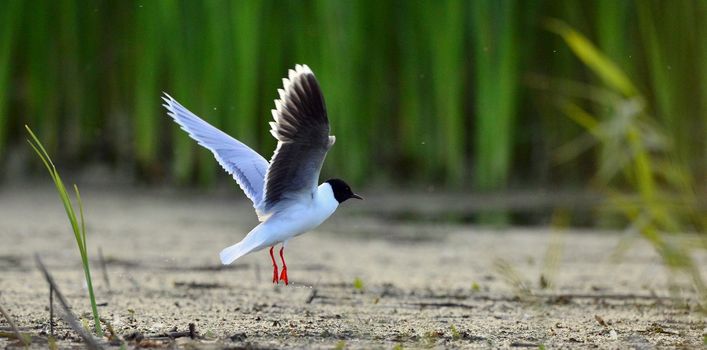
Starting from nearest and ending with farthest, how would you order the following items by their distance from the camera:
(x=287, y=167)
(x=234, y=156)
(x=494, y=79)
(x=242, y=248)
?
(x=287, y=167) → (x=242, y=248) → (x=234, y=156) → (x=494, y=79)

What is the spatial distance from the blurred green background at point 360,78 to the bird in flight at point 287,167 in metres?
3.08

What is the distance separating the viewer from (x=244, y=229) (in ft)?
23.3

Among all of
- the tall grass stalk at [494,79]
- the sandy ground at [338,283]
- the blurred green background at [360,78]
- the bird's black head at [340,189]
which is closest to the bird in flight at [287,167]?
the bird's black head at [340,189]

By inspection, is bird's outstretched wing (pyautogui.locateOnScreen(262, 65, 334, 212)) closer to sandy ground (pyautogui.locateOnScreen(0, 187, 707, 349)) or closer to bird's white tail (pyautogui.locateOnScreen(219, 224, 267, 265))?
bird's white tail (pyautogui.locateOnScreen(219, 224, 267, 265))

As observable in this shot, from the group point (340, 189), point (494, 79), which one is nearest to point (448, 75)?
point (494, 79)

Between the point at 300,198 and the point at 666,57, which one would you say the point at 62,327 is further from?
the point at 666,57

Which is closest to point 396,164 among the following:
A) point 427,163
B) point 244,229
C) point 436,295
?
point 427,163

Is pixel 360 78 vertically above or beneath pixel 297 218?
above

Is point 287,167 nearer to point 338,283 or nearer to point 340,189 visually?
point 340,189

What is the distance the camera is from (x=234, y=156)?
4.46 meters

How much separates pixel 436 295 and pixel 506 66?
3335 millimetres

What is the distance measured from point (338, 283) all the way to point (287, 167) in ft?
4.33

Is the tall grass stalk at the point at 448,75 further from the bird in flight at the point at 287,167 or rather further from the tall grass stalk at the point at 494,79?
the bird in flight at the point at 287,167

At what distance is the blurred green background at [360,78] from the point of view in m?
7.61
